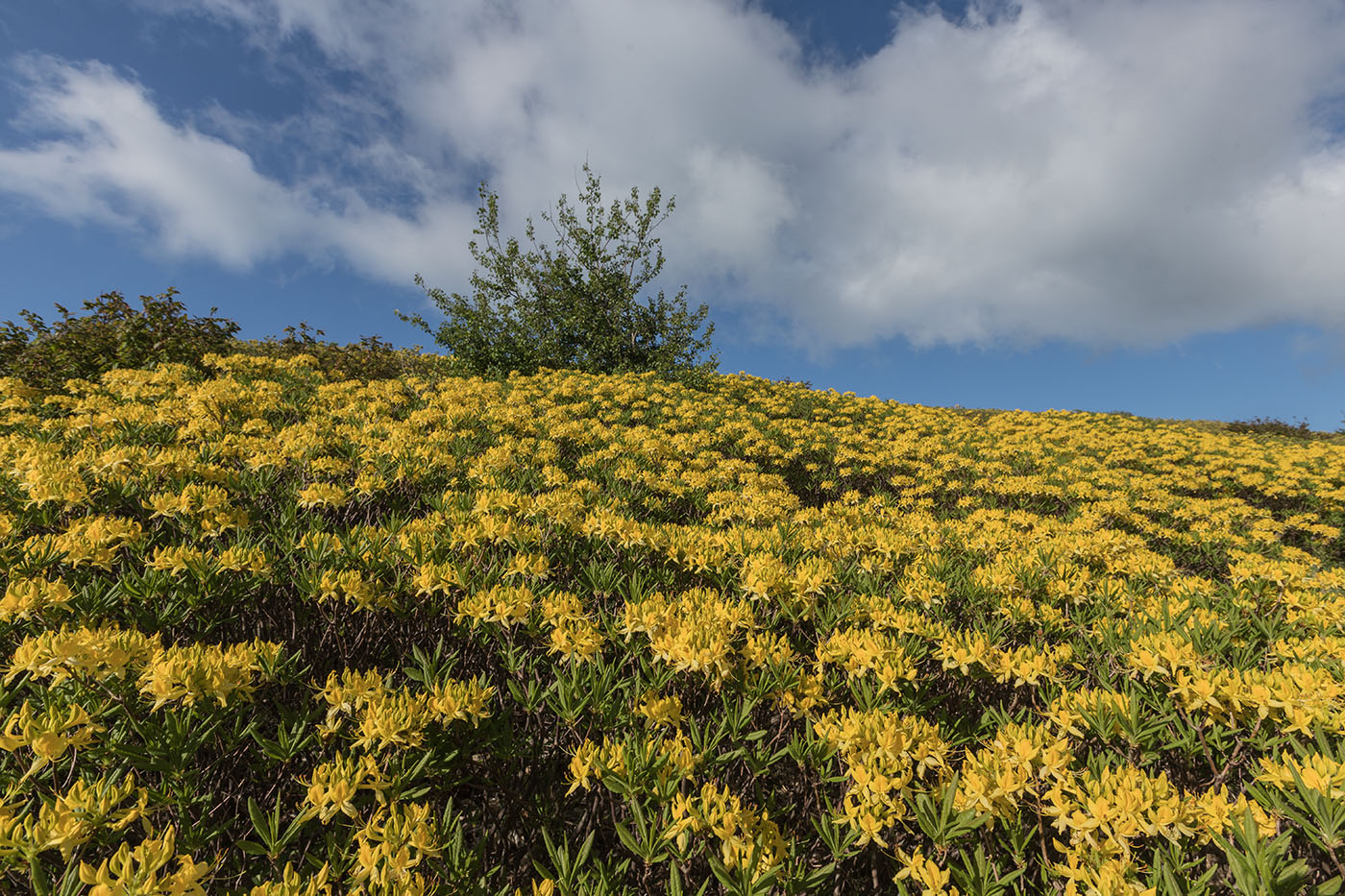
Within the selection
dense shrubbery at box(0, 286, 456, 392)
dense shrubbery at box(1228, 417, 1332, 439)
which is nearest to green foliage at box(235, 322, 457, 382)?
dense shrubbery at box(0, 286, 456, 392)

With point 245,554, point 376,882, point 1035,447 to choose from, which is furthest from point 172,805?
point 1035,447

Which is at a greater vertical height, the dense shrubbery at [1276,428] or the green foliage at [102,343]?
the dense shrubbery at [1276,428]

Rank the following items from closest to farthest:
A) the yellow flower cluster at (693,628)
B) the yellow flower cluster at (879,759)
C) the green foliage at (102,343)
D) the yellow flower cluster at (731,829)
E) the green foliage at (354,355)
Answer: the yellow flower cluster at (731,829)
the yellow flower cluster at (879,759)
the yellow flower cluster at (693,628)
the green foliage at (102,343)
the green foliage at (354,355)

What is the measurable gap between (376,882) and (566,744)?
1.17m

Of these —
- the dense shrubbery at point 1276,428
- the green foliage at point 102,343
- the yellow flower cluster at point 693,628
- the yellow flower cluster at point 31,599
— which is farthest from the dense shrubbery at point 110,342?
the dense shrubbery at point 1276,428

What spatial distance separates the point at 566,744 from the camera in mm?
2627

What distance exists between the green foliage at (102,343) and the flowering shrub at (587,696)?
462cm

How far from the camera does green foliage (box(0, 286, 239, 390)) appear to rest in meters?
8.89

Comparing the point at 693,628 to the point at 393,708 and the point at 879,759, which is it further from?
the point at 393,708

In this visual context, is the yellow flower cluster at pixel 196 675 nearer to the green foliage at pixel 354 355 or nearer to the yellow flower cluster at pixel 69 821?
the yellow flower cluster at pixel 69 821

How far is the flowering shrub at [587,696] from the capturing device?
1.71 meters

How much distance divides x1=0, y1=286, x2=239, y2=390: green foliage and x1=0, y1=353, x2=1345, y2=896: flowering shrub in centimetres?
462

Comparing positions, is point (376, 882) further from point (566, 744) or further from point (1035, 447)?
point (1035, 447)

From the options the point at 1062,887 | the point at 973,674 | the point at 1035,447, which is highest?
the point at 1035,447
